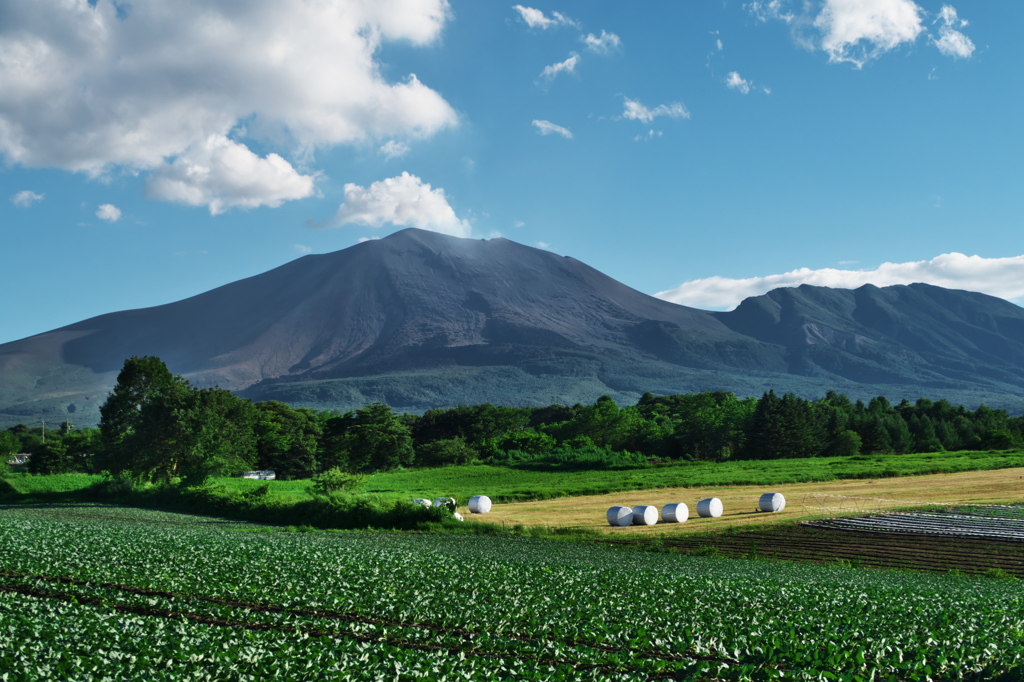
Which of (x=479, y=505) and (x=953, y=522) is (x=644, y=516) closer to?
(x=479, y=505)

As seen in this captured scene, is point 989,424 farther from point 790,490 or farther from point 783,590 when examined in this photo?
point 783,590

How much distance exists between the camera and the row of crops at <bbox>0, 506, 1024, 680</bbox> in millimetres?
10656

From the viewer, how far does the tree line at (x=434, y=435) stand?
2335 inches

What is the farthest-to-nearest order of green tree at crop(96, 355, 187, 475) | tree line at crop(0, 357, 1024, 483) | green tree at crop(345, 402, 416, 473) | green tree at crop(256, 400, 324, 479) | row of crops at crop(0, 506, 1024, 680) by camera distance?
green tree at crop(256, 400, 324, 479) → green tree at crop(345, 402, 416, 473) → green tree at crop(96, 355, 187, 475) → tree line at crop(0, 357, 1024, 483) → row of crops at crop(0, 506, 1024, 680)

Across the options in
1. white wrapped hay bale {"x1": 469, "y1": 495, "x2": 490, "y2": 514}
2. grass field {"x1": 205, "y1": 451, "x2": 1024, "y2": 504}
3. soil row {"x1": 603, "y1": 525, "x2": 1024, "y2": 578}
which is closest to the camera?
soil row {"x1": 603, "y1": 525, "x2": 1024, "y2": 578}

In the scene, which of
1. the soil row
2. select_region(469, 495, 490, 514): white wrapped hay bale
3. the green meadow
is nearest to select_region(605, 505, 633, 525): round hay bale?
the soil row

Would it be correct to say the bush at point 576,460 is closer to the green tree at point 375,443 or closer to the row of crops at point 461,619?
the green tree at point 375,443

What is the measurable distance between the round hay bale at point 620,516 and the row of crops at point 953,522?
35.6ft

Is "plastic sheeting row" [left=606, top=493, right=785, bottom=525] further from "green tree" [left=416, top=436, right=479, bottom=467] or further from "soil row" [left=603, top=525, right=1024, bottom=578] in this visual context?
"green tree" [left=416, top=436, right=479, bottom=467]

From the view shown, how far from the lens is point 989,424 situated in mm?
117750

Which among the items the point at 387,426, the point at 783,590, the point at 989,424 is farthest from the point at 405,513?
the point at 989,424

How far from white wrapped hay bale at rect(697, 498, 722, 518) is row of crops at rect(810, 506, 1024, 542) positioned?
804 cm

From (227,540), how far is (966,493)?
50298 mm

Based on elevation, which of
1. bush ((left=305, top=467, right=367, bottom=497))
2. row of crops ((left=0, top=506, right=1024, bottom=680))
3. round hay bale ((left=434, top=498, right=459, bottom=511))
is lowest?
round hay bale ((left=434, top=498, right=459, bottom=511))
